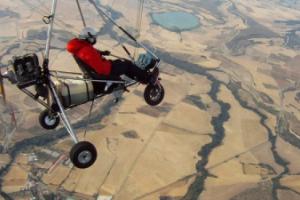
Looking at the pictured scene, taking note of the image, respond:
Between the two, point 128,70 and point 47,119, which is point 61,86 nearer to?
point 47,119

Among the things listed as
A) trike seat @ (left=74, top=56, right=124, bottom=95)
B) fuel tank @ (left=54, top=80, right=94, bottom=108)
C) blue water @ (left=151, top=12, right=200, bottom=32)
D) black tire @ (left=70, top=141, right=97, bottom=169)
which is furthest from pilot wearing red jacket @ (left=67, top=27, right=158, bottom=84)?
blue water @ (left=151, top=12, right=200, bottom=32)

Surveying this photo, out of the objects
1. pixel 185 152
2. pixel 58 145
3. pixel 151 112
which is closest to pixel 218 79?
pixel 151 112

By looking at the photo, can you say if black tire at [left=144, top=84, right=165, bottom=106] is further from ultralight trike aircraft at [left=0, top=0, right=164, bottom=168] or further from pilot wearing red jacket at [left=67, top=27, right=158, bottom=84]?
pilot wearing red jacket at [left=67, top=27, right=158, bottom=84]

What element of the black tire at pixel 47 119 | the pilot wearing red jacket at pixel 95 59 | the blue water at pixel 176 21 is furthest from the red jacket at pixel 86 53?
the blue water at pixel 176 21

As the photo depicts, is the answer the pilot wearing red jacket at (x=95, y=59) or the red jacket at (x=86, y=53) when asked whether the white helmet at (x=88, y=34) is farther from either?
the red jacket at (x=86, y=53)

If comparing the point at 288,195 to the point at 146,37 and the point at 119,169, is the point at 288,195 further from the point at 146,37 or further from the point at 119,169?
the point at 146,37

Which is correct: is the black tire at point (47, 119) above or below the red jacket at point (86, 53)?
below

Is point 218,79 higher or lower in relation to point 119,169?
lower

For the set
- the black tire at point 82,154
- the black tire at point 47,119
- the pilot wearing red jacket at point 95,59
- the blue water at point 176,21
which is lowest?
the blue water at point 176,21

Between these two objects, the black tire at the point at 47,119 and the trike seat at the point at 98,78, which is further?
the black tire at the point at 47,119
